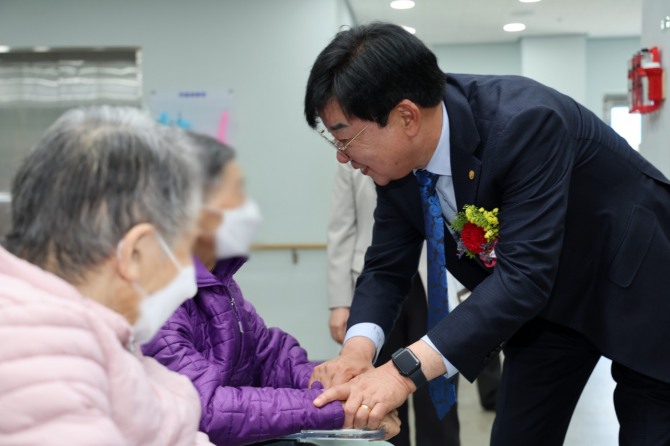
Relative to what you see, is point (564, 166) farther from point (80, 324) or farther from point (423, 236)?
point (80, 324)

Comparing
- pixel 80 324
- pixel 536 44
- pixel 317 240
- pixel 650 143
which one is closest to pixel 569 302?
pixel 80 324

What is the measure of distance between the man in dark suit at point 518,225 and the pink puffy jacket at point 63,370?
0.71m

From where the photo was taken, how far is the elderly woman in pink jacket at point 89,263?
746 millimetres

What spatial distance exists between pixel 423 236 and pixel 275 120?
3.45 m

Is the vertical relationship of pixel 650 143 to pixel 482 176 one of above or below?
below

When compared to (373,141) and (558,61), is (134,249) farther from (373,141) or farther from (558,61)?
(558,61)

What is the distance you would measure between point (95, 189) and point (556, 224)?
0.97 meters

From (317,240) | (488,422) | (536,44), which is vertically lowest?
(488,422)

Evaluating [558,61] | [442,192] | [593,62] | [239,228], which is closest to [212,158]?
[239,228]

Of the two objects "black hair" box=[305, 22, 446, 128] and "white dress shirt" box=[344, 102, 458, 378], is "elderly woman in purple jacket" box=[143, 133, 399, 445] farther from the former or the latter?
"black hair" box=[305, 22, 446, 128]

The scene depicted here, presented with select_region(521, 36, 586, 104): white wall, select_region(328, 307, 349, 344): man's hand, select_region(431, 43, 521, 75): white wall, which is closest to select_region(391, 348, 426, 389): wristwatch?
select_region(328, 307, 349, 344): man's hand

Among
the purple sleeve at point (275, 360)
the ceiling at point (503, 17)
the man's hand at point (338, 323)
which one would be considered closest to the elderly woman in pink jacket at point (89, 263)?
the purple sleeve at point (275, 360)

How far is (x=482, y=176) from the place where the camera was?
159 centimetres

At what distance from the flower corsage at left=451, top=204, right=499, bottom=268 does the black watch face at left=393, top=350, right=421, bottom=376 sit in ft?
0.90
